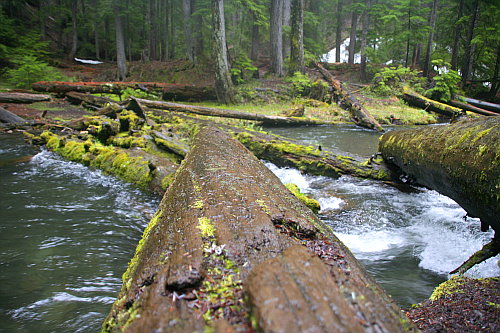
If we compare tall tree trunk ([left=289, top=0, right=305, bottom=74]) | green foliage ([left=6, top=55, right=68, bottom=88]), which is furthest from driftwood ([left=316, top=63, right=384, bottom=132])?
green foliage ([left=6, top=55, right=68, bottom=88])

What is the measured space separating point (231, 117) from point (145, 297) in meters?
11.5

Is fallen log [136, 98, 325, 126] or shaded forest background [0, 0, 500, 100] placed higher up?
shaded forest background [0, 0, 500, 100]

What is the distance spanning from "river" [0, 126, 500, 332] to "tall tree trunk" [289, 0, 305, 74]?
14895 mm

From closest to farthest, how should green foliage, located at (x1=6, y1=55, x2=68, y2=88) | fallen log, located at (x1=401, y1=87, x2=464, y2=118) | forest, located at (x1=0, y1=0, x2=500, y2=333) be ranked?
forest, located at (x1=0, y1=0, x2=500, y2=333)
fallen log, located at (x1=401, y1=87, x2=464, y2=118)
green foliage, located at (x1=6, y1=55, x2=68, y2=88)

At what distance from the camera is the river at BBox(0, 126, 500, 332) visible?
8.47 ft

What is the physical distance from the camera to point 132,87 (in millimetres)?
16234

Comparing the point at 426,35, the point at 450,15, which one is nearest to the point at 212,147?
the point at 426,35

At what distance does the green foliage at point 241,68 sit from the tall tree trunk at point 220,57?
250cm

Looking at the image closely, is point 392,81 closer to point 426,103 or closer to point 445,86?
point 445,86

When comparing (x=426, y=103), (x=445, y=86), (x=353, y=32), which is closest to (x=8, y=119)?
(x=426, y=103)

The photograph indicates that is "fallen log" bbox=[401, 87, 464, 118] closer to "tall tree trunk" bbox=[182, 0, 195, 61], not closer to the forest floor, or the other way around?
the forest floor

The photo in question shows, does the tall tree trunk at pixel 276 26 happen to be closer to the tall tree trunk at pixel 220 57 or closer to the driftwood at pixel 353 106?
the driftwood at pixel 353 106

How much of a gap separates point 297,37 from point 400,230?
17.1m

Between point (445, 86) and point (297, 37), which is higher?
point (297, 37)
